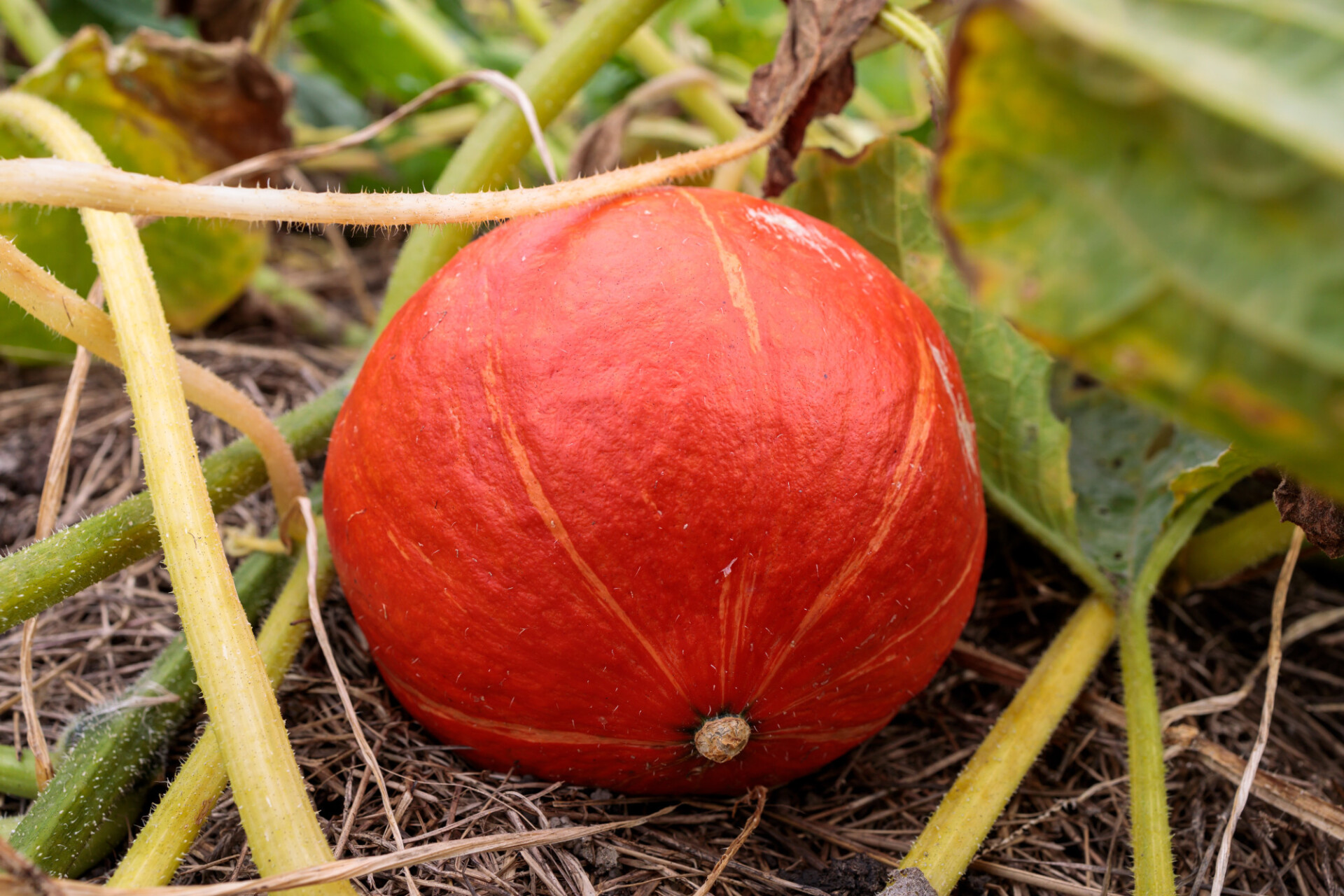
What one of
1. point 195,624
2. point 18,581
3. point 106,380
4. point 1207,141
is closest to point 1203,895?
point 1207,141

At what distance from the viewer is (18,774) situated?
47.7 inches

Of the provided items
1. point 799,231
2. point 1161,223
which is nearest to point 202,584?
point 799,231

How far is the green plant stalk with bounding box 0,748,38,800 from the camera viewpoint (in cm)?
121

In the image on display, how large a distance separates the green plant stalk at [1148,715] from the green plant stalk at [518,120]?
1.12 metres

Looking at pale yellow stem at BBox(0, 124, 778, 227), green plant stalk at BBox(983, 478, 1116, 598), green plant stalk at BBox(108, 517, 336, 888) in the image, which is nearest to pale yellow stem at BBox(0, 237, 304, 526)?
pale yellow stem at BBox(0, 124, 778, 227)

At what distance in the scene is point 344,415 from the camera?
1206mm

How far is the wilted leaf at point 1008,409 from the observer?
4.71 feet

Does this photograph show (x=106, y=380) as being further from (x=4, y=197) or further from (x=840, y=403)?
(x=840, y=403)

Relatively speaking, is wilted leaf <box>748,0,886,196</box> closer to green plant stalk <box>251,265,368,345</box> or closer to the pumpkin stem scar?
the pumpkin stem scar

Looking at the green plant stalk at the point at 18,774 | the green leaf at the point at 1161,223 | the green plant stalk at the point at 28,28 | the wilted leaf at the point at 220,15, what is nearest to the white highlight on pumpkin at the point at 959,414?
the green leaf at the point at 1161,223

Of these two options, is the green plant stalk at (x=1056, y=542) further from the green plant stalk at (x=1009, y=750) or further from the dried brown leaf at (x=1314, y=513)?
the dried brown leaf at (x=1314, y=513)

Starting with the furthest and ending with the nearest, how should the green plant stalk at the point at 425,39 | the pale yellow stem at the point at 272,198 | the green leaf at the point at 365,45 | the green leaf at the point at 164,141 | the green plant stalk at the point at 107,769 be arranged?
the green leaf at the point at 365,45 → the green plant stalk at the point at 425,39 → the green leaf at the point at 164,141 → the green plant stalk at the point at 107,769 → the pale yellow stem at the point at 272,198

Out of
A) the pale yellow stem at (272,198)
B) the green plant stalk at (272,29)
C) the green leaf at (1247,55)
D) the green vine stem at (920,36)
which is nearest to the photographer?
the green leaf at (1247,55)

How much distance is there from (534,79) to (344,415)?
26.9 inches
